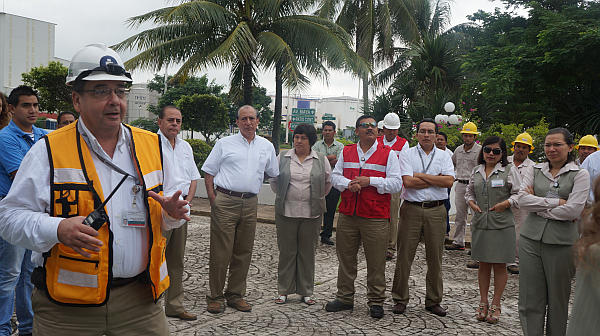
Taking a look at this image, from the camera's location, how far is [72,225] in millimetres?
2062

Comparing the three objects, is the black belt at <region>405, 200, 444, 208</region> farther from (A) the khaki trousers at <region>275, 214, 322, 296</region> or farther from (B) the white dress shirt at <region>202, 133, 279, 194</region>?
(B) the white dress shirt at <region>202, 133, 279, 194</region>

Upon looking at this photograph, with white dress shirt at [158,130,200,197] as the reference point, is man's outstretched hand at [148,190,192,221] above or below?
below

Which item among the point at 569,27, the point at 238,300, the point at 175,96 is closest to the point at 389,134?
the point at 238,300

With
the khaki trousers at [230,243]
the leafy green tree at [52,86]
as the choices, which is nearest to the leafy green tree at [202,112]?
the leafy green tree at [52,86]

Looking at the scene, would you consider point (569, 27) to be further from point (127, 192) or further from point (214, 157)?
point (127, 192)

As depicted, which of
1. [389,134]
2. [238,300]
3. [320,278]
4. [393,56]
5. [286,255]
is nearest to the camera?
[238,300]

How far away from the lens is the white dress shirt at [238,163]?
18.6ft

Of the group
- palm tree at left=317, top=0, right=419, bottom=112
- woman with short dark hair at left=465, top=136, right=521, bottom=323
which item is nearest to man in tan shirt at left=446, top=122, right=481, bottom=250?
woman with short dark hair at left=465, top=136, right=521, bottom=323

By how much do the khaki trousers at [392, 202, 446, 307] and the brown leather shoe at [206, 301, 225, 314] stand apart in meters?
1.89

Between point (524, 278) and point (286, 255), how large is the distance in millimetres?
2595

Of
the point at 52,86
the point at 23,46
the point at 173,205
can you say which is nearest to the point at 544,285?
the point at 173,205

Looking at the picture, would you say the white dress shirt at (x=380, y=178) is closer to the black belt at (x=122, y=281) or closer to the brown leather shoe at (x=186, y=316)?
the brown leather shoe at (x=186, y=316)

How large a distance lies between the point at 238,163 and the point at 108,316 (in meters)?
3.46

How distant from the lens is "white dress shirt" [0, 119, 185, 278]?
7.02 ft
